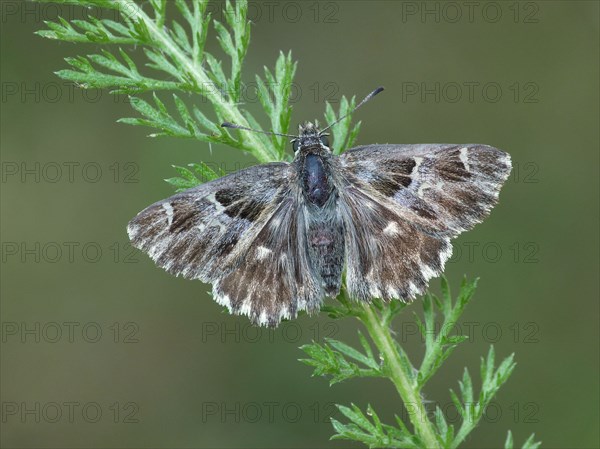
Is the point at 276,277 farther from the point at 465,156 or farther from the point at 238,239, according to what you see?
the point at 465,156

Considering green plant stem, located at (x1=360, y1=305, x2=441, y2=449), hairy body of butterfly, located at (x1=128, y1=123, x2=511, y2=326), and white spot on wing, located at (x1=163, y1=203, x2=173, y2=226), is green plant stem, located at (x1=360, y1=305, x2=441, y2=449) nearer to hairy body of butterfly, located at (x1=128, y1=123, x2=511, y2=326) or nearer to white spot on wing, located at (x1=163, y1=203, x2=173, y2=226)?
hairy body of butterfly, located at (x1=128, y1=123, x2=511, y2=326)

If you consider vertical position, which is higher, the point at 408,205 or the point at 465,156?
the point at 465,156

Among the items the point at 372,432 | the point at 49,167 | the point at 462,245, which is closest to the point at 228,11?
the point at 372,432

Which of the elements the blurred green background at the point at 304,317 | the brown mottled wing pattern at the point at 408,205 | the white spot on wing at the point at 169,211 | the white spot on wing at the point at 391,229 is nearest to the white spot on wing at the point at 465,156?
the brown mottled wing pattern at the point at 408,205

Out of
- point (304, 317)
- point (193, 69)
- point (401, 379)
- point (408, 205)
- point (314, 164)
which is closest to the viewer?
point (401, 379)

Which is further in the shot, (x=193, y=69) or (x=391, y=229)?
(x=391, y=229)

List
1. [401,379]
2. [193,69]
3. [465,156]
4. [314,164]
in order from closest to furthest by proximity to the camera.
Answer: [401,379] → [193,69] → [465,156] → [314,164]

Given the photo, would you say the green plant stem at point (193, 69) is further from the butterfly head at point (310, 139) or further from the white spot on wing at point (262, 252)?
the white spot on wing at point (262, 252)

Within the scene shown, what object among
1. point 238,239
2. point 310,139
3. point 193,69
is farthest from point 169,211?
point 310,139
